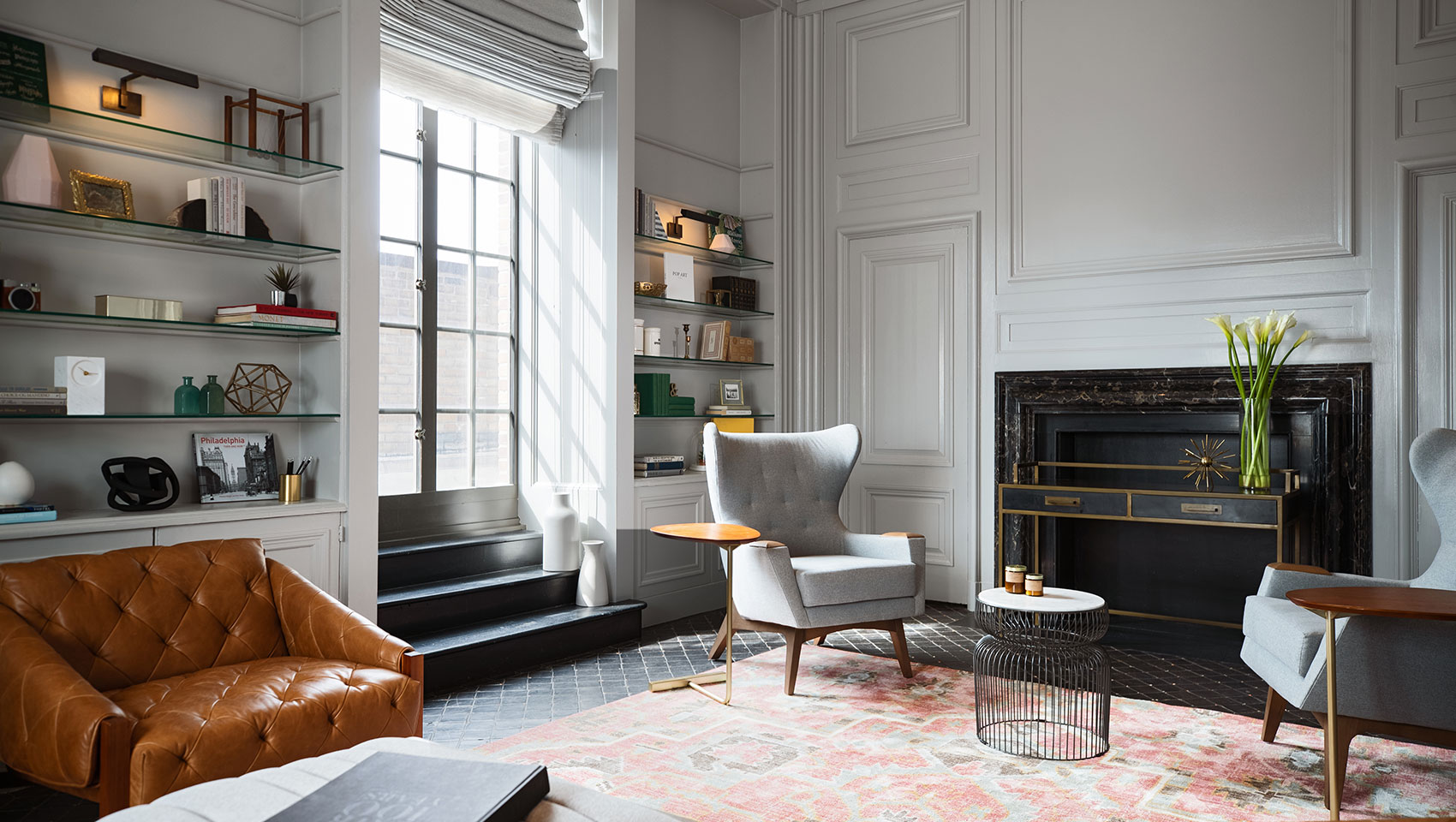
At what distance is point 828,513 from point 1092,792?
7.16 ft

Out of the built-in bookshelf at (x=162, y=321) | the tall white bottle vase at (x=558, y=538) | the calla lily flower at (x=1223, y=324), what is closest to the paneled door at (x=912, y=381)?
the calla lily flower at (x=1223, y=324)

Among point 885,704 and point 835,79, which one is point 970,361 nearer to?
point 835,79

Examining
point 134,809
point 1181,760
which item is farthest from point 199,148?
point 1181,760

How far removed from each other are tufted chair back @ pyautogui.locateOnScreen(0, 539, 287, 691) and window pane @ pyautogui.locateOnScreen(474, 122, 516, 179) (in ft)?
8.85

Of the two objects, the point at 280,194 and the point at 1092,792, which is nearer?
the point at 1092,792

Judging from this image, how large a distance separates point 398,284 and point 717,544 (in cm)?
214

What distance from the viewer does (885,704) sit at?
3.95m

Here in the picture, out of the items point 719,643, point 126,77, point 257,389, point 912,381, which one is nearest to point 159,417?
point 257,389

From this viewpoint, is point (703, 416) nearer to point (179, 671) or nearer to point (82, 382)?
point (82, 382)

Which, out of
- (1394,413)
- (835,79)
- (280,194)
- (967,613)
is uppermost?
(835,79)

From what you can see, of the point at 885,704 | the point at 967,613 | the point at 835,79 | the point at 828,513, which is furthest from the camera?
the point at 835,79

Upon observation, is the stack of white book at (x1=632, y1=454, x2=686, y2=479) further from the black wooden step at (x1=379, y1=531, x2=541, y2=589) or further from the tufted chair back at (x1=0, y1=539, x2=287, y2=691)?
the tufted chair back at (x1=0, y1=539, x2=287, y2=691)

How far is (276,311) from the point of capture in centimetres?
372

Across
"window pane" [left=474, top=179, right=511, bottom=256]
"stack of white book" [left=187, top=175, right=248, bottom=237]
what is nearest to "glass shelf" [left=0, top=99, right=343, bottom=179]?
"stack of white book" [left=187, top=175, right=248, bottom=237]
